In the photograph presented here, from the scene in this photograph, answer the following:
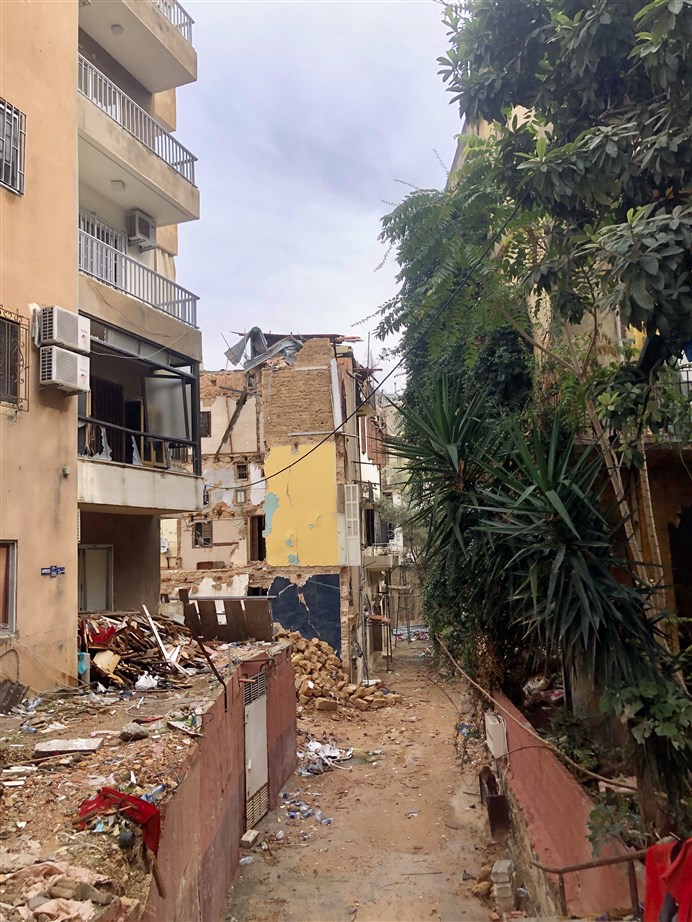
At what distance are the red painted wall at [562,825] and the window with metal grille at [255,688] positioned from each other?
13.6 feet

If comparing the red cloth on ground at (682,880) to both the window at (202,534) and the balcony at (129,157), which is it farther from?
the window at (202,534)

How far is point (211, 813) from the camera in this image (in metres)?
7.86

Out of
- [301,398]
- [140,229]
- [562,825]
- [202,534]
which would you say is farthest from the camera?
[202,534]

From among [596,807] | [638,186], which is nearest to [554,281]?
[638,186]

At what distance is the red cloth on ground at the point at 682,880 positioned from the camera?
401 cm

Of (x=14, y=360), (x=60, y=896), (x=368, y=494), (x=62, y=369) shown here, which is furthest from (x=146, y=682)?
(x=368, y=494)

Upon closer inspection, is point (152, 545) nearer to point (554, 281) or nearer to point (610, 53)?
point (554, 281)

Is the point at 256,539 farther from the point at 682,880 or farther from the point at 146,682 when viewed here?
the point at 682,880

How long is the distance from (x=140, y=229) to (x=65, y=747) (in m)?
11.2

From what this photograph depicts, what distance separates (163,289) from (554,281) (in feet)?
32.8

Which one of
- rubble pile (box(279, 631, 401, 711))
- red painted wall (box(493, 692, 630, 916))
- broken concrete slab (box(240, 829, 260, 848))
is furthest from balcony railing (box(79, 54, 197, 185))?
rubble pile (box(279, 631, 401, 711))

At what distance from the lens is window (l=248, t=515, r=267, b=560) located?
25125 millimetres

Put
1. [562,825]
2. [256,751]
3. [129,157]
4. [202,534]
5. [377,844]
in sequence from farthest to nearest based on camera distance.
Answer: [202,534] → [129,157] → [256,751] → [377,844] → [562,825]

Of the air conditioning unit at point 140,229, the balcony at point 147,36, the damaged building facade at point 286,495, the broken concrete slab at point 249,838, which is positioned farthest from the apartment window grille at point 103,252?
the damaged building facade at point 286,495
